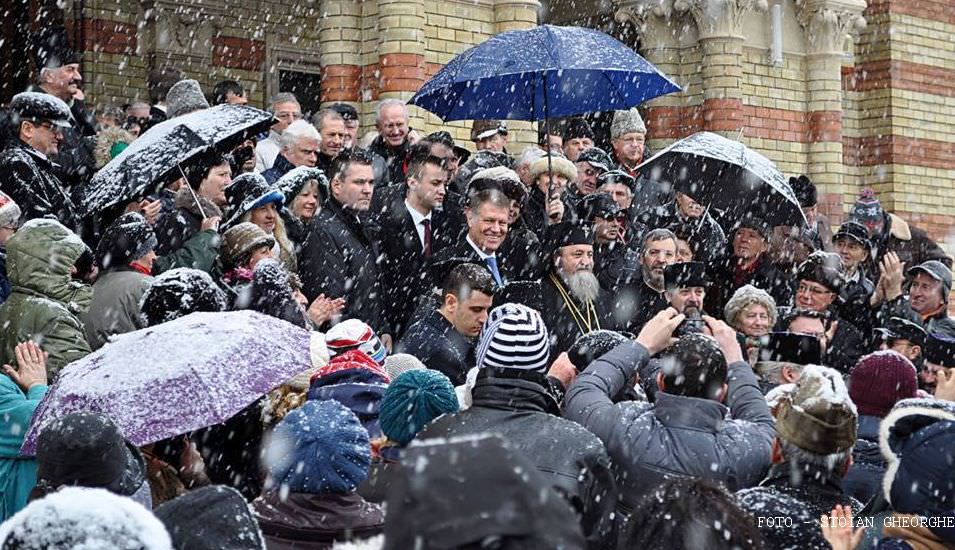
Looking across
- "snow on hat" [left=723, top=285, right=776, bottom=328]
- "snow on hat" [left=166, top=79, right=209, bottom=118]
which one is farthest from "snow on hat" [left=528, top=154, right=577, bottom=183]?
"snow on hat" [left=166, top=79, right=209, bottom=118]

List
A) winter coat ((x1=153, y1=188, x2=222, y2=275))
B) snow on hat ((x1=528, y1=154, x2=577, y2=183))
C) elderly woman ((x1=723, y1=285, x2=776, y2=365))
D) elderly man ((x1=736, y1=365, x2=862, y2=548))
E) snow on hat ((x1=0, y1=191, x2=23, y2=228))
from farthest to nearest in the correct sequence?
1. snow on hat ((x1=528, y1=154, x2=577, y2=183))
2. elderly woman ((x1=723, y1=285, x2=776, y2=365))
3. winter coat ((x1=153, y1=188, x2=222, y2=275))
4. snow on hat ((x1=0, y1=191, x2=23, y2=228))
5. elderly man ((x1=736, y1=365, x2=862, y2=548))

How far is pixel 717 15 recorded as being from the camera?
15664 mm

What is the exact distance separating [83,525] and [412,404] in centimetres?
196

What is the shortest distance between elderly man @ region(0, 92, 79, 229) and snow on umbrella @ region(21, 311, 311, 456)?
118 inches

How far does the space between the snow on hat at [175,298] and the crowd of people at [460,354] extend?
0.01 meters

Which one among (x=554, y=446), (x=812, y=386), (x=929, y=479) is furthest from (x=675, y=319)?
(x=929, y=479)

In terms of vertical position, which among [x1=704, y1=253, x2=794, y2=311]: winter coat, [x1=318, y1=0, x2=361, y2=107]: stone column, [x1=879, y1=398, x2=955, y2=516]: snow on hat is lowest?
[x1=879, y1=398, x2=955, y2=516]: snow on hat

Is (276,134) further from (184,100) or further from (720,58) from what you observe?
(720,58)

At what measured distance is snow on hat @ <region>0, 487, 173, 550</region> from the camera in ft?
7.66

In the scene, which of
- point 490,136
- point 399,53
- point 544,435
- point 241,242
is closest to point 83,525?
point 544,435

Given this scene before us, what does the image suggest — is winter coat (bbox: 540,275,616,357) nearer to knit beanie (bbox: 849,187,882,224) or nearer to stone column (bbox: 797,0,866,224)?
knit beanie (bbox: 849,187,882,224)

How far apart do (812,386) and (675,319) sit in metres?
0.73

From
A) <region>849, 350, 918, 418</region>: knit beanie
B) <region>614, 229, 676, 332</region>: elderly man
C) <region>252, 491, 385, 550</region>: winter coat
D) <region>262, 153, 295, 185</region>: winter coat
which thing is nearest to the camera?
<region>252, 491, 385, 550</region>: winter coat

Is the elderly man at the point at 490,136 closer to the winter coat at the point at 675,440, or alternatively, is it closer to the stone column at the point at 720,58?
the stone column at the point at 720,58
